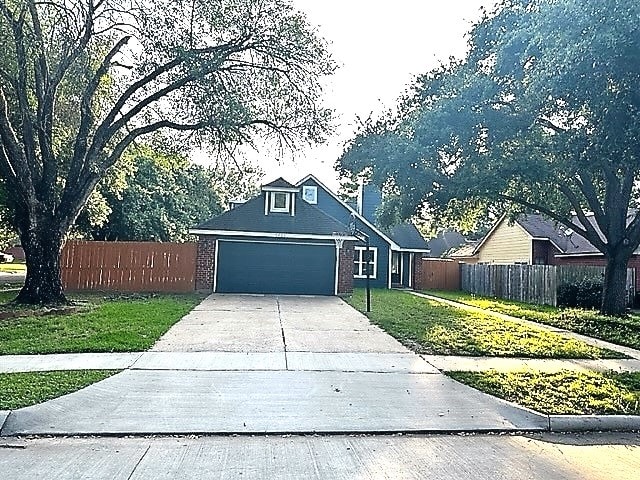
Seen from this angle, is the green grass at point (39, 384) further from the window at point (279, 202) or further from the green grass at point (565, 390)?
the window at point (279, 202)

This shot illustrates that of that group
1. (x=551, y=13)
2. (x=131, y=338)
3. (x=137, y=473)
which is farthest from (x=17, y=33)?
(x=137, y=473)

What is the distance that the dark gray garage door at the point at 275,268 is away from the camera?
21531 millimetres

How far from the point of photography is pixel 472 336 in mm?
10953

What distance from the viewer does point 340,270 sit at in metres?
22.3

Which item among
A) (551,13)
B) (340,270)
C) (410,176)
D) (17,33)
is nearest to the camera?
(551,13)

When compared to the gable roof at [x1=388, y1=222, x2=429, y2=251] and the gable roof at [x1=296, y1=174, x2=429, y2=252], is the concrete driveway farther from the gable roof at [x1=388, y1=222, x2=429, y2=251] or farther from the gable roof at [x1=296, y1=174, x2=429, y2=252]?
the gable roof at [x1=388, y1=222, x2=429, y2=251]

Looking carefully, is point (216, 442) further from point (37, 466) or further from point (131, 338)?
point (131, 338)

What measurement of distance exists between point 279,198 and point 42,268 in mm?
9907

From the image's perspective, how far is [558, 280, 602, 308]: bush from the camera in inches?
770

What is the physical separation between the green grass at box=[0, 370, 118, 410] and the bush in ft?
55.9

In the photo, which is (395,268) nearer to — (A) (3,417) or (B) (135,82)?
(B) (135,82)

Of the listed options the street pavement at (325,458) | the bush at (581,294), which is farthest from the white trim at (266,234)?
the street pavement at (325,458)

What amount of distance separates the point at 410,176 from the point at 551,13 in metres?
7.24

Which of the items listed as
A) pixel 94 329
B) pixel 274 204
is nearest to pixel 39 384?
pixel 94 329
